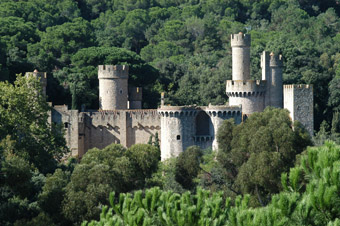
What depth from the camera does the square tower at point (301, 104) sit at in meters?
59.9

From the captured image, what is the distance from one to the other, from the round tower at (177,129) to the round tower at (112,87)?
5228 mm

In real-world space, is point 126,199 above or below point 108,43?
below

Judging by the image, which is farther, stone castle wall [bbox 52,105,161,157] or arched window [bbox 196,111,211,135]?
stone castle wall [bbox 52,105,161,157]

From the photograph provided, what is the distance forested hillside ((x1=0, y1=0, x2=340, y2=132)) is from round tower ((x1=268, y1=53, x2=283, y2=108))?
15.5 feet

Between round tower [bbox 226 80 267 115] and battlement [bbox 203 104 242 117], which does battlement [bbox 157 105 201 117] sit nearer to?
battlement [bbox 203 104 242 117]

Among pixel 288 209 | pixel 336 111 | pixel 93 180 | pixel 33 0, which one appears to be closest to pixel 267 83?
pixel 336 111

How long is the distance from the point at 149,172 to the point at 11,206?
9031 millimetres

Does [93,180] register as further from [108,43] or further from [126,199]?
[108,43]

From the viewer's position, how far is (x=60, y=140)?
55.3 metres

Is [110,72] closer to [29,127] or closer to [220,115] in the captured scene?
[220,115]

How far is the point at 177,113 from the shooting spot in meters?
59.1

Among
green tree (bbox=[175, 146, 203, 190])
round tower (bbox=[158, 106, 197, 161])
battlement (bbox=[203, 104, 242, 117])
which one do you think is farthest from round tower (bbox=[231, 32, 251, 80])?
green tree (bbox=[175, 146, 203, 190])

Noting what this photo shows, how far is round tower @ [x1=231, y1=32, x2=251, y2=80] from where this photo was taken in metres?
62.4

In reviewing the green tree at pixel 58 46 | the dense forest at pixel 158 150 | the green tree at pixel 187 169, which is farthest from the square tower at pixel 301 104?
the green tree at pixel 58 46
